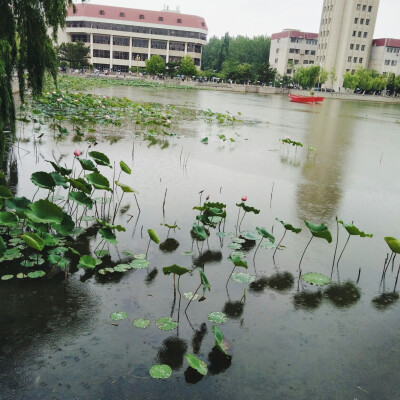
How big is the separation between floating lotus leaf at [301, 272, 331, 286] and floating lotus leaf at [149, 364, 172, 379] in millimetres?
1406

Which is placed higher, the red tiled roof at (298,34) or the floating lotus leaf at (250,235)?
the red tiled roof at (298,34)

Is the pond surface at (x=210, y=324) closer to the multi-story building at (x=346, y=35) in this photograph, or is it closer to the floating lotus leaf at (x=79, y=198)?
the floating lotus leaf at (x=79, y=198)

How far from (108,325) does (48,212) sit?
95cm

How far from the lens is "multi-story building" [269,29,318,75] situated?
6506 cm

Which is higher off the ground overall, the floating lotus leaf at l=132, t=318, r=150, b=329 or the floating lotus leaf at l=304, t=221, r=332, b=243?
the floating lotus leaf at l=304, t=221, r=332, b=243

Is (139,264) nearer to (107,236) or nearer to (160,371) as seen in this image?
(107,236)

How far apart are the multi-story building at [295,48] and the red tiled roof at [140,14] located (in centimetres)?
1491

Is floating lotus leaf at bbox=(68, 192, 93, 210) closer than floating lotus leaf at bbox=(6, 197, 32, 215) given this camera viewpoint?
No

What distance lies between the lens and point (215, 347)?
7.02 ft

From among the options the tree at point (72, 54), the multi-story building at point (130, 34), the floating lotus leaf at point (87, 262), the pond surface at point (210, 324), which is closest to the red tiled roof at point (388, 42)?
the multi-story building at point (130, 34)

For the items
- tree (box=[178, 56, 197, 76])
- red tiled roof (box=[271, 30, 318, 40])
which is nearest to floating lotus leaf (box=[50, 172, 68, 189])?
tree (box=[178, 56, 197, 76])

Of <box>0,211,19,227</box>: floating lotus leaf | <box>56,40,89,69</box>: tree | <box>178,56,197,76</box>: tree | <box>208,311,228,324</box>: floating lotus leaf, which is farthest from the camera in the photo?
<box>178,56,197,76</box>: tree

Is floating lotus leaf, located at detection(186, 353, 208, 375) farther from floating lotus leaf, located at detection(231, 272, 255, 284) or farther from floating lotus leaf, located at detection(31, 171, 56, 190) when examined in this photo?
floating lotus leaf, located at detection(31, 171, 56, 190)

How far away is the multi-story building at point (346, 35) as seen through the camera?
55.0m
